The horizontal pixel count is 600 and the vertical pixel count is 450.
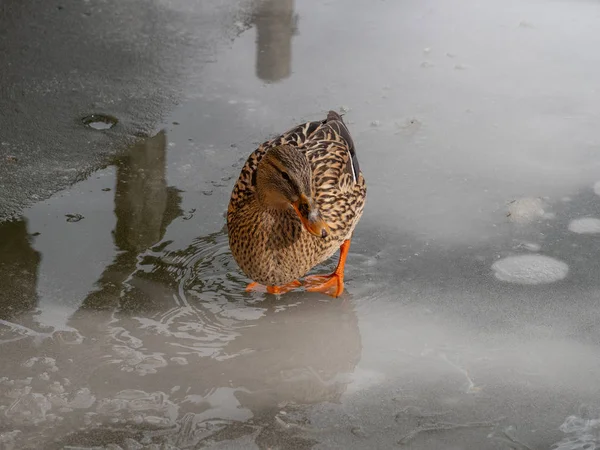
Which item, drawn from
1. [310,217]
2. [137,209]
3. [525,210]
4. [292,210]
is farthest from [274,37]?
[310,217]

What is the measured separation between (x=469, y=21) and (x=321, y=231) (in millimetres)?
4119

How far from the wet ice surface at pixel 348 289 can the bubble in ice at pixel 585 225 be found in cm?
3

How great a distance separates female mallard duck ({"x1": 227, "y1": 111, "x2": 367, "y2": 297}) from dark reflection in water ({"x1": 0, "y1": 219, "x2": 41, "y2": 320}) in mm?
910

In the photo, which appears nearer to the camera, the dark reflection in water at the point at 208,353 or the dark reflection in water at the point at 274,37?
the dark reflection in water at the point at 208,353

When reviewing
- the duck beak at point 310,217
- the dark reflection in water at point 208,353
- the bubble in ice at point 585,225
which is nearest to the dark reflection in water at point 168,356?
the dark reflection in water at point 208,353

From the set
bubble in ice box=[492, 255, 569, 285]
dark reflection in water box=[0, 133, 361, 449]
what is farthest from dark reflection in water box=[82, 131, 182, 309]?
bubble in ice box=[492, 255, 569, 285]

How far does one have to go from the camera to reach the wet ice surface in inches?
129

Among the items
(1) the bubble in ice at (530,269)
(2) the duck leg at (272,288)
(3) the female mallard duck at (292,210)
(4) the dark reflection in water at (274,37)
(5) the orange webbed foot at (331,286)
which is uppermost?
(4) the dark reflection in water at (274,37)

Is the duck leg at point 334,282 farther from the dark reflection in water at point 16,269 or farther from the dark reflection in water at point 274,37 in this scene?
the dark reflection in water at point 274,37

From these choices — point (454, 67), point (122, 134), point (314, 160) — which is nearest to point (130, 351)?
point (314, 160)

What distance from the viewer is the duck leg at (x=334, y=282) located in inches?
159

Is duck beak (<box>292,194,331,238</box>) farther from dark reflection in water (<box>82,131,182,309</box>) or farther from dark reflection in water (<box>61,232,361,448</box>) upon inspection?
dark reflection in water (<box>82,131,182,309</box>)

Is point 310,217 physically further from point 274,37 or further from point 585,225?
point 274,37

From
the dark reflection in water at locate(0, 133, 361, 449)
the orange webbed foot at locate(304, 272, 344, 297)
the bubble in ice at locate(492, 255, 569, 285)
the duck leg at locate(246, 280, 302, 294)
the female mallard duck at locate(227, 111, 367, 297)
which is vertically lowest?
the dark reflection in water at locate(0, 133, 361, 449)
